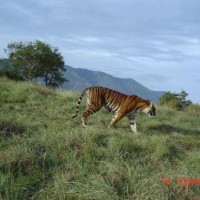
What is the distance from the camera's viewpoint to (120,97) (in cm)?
1313

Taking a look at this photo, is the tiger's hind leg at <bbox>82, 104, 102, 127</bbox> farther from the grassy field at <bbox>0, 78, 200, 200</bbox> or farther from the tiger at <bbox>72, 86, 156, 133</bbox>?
the grassy field at <bbox>0, 78, 200, 200</bbox>

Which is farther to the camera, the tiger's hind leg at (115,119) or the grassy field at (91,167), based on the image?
the tiger's hind leg at (115,119)

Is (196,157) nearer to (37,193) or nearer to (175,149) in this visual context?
(175,149)

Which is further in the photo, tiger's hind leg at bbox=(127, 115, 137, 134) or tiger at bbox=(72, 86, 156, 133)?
tiger at bbox=(72, 86, 156, 133)

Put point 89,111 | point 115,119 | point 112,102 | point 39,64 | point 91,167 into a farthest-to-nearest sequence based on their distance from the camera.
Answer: point 39,64, point 112,102, point 89,111, point 115,119, point 91,167

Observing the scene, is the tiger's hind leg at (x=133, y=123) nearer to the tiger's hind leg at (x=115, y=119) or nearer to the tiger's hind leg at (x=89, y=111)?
the tiger's hind leg at (x=115, y=119)

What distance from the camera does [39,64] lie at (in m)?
49.2

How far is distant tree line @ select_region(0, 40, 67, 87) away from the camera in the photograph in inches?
1944

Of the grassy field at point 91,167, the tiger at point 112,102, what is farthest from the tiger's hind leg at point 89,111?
the grassy field at point 91,167

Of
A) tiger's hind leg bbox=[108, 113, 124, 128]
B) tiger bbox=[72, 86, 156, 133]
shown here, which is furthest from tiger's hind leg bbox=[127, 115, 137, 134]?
tiger's hind leg bbox=[108, 113, 124, 128]

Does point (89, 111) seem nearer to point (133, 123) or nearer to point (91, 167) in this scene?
point (133, 123)

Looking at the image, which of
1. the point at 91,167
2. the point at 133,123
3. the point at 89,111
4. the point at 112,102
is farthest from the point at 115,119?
the point at 91,167

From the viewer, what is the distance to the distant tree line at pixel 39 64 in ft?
162

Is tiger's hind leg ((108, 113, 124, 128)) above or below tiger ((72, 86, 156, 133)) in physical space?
below
